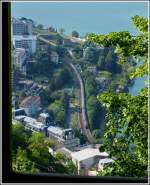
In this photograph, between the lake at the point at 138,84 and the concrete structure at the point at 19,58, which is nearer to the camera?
the concrete structure at the point at 19,58

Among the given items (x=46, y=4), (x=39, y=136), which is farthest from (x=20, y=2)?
(x=39, y=136)

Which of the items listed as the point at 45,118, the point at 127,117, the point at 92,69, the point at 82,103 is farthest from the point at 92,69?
the point at 127,117

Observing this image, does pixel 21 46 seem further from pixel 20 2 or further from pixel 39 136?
pixel 39 136

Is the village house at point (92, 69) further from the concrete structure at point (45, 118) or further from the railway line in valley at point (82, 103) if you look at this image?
the concrete structure at point (45, 118)

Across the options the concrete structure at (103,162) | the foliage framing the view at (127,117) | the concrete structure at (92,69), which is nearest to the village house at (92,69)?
the concrete structure at (92,69)

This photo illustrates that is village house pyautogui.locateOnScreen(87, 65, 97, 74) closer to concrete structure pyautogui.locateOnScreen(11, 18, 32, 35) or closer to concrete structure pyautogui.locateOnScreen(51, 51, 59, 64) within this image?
concrete structure pyautogui.locateOnScreen(51, 51, 59, 64)
